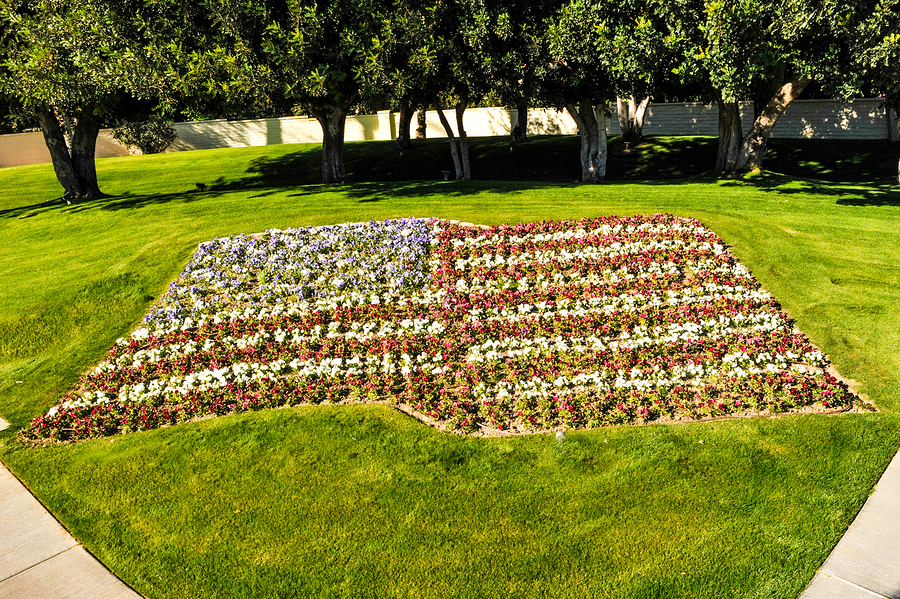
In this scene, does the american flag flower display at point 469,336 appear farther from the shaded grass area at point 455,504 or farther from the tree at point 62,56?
the tree at point 62,56

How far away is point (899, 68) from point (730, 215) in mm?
5376

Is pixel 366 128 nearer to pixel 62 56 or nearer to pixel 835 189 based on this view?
pixel 62 56

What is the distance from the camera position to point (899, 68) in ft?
51.2

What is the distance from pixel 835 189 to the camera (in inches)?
819

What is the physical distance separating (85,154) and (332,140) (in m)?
8.14

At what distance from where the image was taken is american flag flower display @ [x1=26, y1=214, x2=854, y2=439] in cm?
802

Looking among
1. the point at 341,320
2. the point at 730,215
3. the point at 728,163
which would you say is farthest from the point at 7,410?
the point at 728,163

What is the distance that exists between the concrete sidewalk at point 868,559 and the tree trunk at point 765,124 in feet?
57.8

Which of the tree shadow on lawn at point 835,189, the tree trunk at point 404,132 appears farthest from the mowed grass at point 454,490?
the tree trunk at point 404,132

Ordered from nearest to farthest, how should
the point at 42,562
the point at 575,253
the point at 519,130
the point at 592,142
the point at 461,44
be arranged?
1. the point at 42,562
2. the point at 575,253
3. the point at 461,44
4. the point at 592,142
5. the point at 519,130

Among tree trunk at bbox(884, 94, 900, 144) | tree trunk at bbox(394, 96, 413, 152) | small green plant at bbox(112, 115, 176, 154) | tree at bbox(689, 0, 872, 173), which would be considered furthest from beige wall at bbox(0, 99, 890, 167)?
tree at bbox(689, 0, 872, 173)

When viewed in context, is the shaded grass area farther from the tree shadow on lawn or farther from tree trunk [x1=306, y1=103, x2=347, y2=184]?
tree trunk [x1=306, y1=103, x2=347, y2=184]

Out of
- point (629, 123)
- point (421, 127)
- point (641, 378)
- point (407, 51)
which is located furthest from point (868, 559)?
point (421, 127)

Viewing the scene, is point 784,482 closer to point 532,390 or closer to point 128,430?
point 532,390
